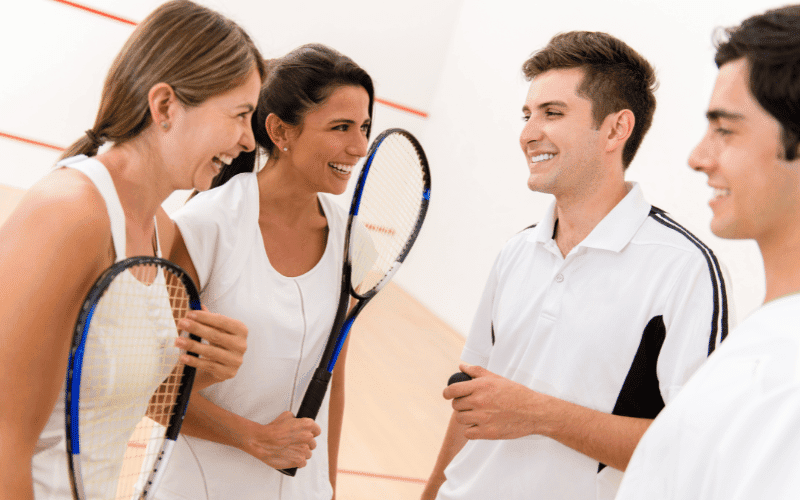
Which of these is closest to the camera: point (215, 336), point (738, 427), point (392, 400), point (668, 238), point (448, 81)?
point (738, 427)

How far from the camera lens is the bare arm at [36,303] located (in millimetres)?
697

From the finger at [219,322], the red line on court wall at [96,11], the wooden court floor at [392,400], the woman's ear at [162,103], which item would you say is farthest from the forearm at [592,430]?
the red line on court wall at [96,11]

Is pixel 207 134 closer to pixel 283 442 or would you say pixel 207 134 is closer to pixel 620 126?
pixel 283 442

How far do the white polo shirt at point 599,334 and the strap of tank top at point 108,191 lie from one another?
71 cm

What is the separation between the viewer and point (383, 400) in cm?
300

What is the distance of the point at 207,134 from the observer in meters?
0.91

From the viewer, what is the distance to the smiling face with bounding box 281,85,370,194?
4.02ft

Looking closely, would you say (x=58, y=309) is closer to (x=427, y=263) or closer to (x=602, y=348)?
(x=602, y=348)

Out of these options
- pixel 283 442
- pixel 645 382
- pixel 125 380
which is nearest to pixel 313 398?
pixel 283 442

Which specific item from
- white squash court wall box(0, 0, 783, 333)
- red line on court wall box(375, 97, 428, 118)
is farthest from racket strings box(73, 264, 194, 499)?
red line on court wall box(375, 97, 428, 118)

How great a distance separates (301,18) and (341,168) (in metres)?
4.18

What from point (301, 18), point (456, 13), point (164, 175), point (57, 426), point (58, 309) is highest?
point (456, 13)

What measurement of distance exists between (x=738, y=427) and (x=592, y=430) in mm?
527

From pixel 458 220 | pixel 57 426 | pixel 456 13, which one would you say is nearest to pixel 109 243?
pixel 57 426
